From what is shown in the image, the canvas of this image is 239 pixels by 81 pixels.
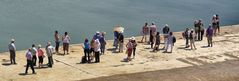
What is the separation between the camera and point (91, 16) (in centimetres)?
4688

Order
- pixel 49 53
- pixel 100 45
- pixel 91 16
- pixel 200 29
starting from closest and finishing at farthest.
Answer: pixel 49 53 < pixel 100 45 < pixel 200 29 < pixel 91 16

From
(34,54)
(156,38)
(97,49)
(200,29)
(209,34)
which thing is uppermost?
(200,29)

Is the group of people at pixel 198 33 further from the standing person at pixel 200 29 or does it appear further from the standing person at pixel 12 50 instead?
the standing person at pixel 12 50

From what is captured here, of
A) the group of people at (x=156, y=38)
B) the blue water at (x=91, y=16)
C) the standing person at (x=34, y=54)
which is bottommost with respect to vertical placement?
the standing person at (x=34, y=54)

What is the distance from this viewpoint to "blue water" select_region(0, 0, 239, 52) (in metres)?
39.4

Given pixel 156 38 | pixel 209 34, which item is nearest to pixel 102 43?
pixel 156 38

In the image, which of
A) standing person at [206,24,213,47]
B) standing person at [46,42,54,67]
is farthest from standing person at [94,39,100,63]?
standing person at [206,24,213,47]

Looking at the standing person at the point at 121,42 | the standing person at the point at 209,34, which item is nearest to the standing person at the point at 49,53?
the standing person at the point at 121,42

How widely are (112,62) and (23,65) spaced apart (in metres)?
4.76

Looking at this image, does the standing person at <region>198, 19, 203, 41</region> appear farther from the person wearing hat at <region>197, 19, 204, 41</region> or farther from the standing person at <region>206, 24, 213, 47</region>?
the standing person at <region>206, 24, 213, 47</region>

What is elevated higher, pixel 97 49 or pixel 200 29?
pixel 200 29

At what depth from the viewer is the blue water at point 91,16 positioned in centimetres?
3941

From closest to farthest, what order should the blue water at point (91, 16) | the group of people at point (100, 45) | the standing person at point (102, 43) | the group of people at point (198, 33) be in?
the group of people at point (100, 45)
the standing person at point (102, 43)
the group of people at point (198, 33)
the blue water at point (91, 16)

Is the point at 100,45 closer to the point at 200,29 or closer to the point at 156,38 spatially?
the point at 156,38
